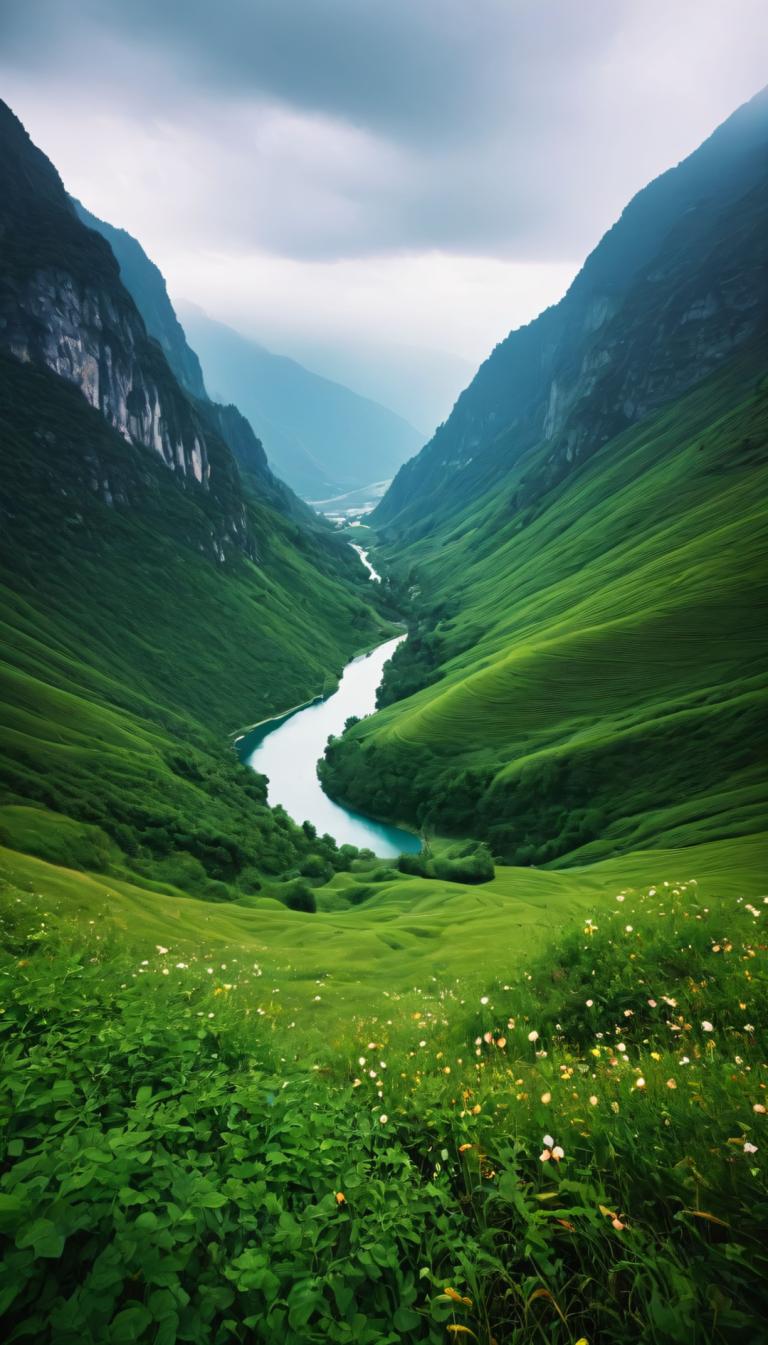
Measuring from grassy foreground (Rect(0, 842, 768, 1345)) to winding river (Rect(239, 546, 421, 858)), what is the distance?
96.3 m

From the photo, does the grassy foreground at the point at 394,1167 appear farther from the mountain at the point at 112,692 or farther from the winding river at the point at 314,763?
the winding river at the point at 314,763

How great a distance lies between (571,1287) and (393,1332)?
1.37 metres

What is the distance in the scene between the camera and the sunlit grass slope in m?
83.4

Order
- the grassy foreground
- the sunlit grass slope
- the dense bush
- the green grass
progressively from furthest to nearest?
1. the sunlit grass slope
2. the green grass
3. the dense bush
4. the grassy foreground

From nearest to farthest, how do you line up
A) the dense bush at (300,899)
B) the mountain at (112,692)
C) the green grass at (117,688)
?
1. the dense bush at (300,899)
2. the mountain at (112,692)
3. the green grass at (117,688)

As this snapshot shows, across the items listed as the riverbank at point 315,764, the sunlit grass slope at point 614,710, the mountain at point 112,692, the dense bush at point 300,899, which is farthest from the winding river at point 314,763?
the dense bush at point 300,899

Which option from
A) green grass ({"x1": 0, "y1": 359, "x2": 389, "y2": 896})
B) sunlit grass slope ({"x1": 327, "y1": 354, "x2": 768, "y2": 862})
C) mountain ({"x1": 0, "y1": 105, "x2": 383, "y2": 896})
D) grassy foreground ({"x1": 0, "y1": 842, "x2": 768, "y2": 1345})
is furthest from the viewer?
sunlit grass slope ({"x1": 327, "y1": 354, "x2": 768, "y2": 862})

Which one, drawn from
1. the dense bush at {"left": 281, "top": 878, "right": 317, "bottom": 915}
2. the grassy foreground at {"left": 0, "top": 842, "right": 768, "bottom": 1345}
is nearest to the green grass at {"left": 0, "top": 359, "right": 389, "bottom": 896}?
the dense bush at {"left": 281, "top": 878, "right": 317, "bottom": 915}

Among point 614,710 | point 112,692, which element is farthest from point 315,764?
point 614,710

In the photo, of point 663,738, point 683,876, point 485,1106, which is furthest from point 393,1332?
point 663,738

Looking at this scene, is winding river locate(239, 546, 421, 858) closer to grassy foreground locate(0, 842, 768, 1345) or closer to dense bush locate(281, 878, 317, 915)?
dense bush locate(281, 878, 317, 915)

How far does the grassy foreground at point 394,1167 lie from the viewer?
4145mm

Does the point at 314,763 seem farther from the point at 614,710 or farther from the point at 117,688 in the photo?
the point at 614,710

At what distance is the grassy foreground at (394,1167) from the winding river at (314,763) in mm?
96285
